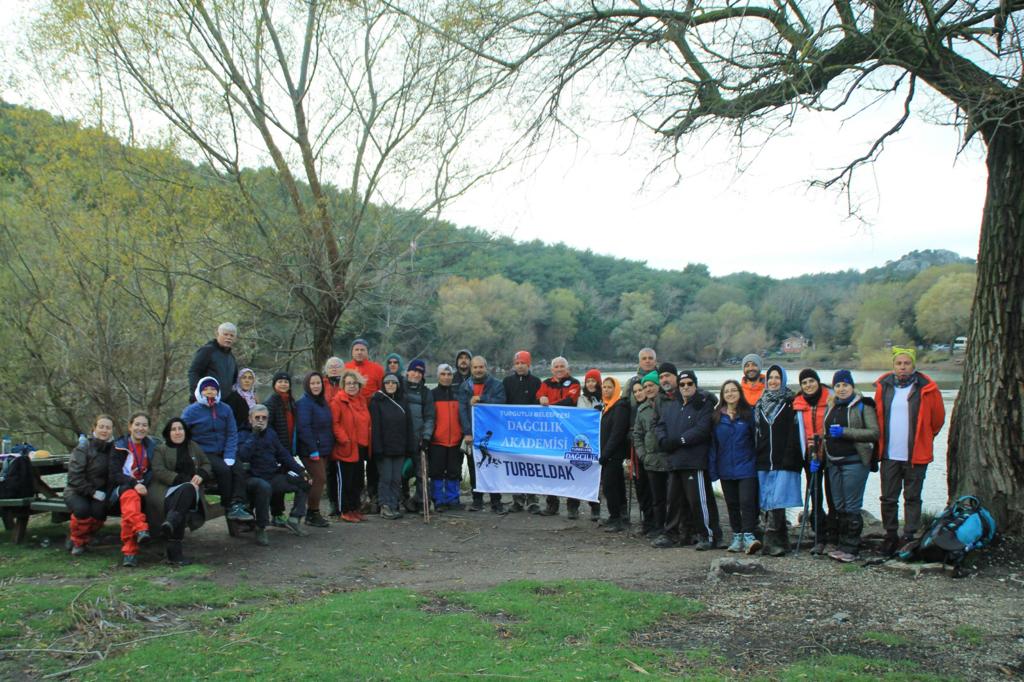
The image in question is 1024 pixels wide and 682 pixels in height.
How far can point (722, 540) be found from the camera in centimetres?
902

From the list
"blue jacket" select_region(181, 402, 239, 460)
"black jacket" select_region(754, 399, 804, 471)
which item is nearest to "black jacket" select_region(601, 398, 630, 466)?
"black jacket" select_region(754, 399, 804, 471)

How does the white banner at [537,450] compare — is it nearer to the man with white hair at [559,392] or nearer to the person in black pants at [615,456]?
the man with white hair at [559,392]

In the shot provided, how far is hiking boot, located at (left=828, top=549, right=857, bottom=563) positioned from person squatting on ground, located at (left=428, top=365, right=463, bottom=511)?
497 cm

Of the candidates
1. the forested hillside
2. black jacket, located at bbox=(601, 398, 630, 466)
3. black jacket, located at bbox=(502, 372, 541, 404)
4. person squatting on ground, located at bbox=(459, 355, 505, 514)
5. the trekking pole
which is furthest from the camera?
the forested hillside

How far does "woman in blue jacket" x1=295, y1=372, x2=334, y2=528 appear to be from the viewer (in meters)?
9.77

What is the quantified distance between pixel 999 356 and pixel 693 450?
9.97ft

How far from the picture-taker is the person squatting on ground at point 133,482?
24.7 ft

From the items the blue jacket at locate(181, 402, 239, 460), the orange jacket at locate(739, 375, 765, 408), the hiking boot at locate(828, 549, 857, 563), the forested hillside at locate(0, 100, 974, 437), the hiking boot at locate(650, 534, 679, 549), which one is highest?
the forested hillside at locate(0, 100, 974, 437)

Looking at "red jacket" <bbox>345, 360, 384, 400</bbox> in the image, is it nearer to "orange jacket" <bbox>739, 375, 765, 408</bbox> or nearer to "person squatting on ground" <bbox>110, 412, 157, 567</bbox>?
"person squatting on ground" <bbox>110, 412, 157, 567</bbox>

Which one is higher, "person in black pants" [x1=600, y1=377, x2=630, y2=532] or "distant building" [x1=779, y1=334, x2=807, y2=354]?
"distant building" [x1=779, y1=334, x2=807, y2=354]

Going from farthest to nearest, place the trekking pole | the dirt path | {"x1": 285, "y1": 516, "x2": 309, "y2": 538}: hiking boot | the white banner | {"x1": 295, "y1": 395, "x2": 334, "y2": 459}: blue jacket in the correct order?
the white banner → the trekking pole → {"x1": 295, "y1": 395, "x2": 334, "y2": 459}: blue jacket → {"x1": 285, "y1": 516, "x2": 309, "y2": 538}: hiking boot → the dirt path

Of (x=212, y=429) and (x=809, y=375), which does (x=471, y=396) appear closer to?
(x=212, y=429)

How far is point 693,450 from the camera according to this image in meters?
8.73

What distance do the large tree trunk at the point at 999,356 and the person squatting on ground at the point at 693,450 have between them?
2.41 m
